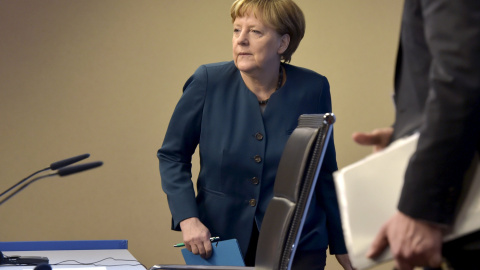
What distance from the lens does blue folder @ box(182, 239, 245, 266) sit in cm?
198

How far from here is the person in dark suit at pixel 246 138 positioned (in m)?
2.21

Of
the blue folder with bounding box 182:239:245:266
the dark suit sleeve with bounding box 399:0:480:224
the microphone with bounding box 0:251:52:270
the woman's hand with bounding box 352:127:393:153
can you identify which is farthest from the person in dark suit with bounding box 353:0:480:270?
the microphone with bounding box 0:251:52:270

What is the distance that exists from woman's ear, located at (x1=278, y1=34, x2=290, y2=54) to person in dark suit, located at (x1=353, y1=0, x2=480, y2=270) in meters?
1.56

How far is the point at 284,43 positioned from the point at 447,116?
1661 millimetres

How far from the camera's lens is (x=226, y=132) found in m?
2.28

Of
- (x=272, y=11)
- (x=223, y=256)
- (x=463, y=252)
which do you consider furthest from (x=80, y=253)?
(x=463, y=252)

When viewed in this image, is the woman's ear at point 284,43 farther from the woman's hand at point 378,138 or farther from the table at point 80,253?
the woman's hand at point 378,138

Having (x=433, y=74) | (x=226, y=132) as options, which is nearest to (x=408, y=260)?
(x=433, y=74)

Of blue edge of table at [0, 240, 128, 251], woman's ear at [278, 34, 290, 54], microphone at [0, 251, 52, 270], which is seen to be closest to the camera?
microphone at [0, 251, 52, 270]

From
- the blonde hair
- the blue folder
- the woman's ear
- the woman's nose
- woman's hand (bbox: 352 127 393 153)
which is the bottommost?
the blue folder

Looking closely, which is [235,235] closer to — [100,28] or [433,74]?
[433,74]

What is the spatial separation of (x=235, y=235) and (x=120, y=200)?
2416 mm

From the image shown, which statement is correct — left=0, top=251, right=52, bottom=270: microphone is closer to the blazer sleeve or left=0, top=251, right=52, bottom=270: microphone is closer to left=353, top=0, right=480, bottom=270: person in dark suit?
the blazer sleeve

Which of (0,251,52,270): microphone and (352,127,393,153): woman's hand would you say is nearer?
(352,127,393,153): woman's hand
